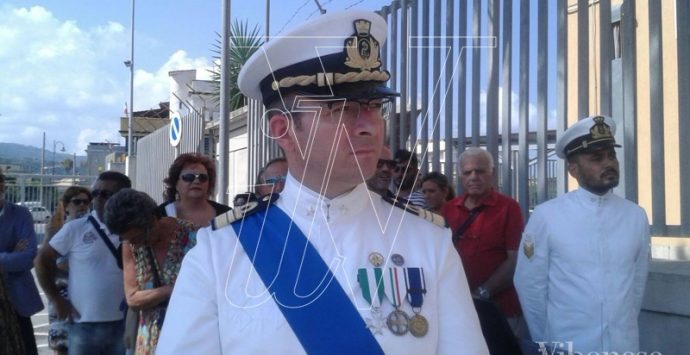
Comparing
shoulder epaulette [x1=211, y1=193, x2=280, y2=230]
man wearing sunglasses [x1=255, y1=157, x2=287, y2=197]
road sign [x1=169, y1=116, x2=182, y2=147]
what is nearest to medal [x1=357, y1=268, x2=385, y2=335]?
shoulder epaulette [x1=211, y1=193, x2=280, y2=230]

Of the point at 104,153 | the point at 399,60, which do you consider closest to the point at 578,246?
the point at 399,60

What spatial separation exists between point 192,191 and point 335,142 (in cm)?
332

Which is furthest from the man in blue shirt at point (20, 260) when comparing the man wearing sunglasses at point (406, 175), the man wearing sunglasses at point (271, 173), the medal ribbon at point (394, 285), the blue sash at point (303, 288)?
the medal ribbon at point (394, 285)

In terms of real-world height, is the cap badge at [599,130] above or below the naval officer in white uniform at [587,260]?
above

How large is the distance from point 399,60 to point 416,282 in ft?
17.3

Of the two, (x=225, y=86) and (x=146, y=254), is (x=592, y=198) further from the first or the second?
(x=225, y=86)

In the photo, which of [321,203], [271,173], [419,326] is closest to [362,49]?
[321,203]

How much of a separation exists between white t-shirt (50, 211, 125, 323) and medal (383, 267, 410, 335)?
350 centimetres

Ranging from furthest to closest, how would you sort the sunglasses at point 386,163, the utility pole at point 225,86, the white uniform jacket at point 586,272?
the utility pole at point 225,86 → the sunglasses at point 386,163 → the white uniform jacket at point 586,272

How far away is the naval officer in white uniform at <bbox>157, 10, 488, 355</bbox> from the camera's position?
1.80m

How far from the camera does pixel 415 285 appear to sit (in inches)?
75.0

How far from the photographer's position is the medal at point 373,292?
1.85 metres

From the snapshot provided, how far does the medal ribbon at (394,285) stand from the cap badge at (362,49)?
57 centimetres

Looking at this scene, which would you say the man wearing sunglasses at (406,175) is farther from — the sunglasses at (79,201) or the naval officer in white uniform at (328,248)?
the naval officer in white uniform at (328,248)
